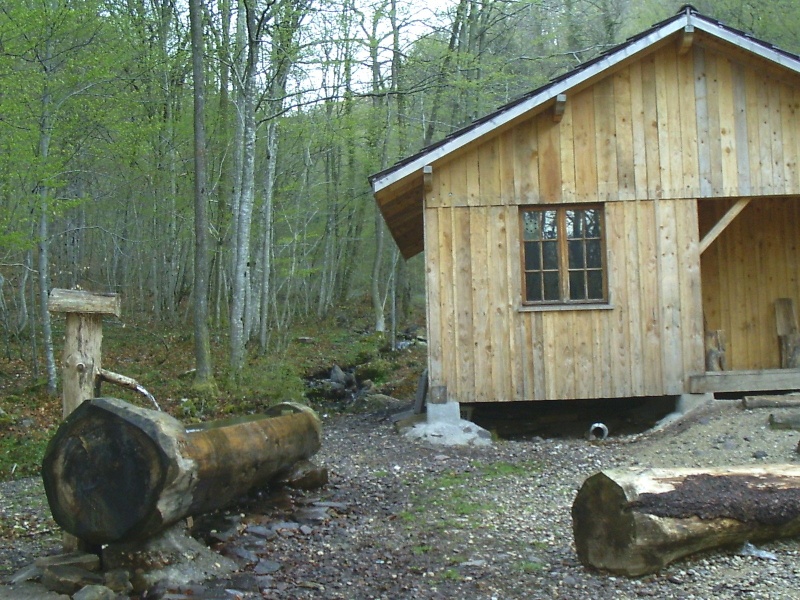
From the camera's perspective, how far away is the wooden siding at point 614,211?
36.1ft

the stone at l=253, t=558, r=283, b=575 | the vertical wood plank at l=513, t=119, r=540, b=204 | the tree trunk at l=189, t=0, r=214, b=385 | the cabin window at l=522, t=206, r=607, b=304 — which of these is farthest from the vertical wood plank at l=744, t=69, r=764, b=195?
the tree trunk at l=189, t=0, r=214, b=385

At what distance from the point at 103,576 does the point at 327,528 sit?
2078 mm

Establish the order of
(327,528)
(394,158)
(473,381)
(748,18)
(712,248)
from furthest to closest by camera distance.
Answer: (394,158)
(748,18)
(712,248)
(473,381)
(327,528)

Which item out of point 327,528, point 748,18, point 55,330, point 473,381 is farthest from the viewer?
point 748,18

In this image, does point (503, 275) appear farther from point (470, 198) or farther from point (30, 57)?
point (30, 57)

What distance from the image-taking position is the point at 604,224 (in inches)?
436

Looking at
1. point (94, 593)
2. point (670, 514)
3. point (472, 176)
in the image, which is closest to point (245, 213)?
point (472, 176)

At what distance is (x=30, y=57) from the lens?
44.0 ft

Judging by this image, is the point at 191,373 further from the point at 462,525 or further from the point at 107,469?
the point at 107,469

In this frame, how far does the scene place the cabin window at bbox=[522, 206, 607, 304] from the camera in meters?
11.1

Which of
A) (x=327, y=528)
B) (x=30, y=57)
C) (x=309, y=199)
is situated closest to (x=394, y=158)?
(x=309, y=199)

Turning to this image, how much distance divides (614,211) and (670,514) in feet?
21.5

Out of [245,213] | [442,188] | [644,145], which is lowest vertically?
[442,188]

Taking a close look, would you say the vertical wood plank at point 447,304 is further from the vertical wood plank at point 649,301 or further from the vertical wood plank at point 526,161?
the vertical wood plank at point 649,301
